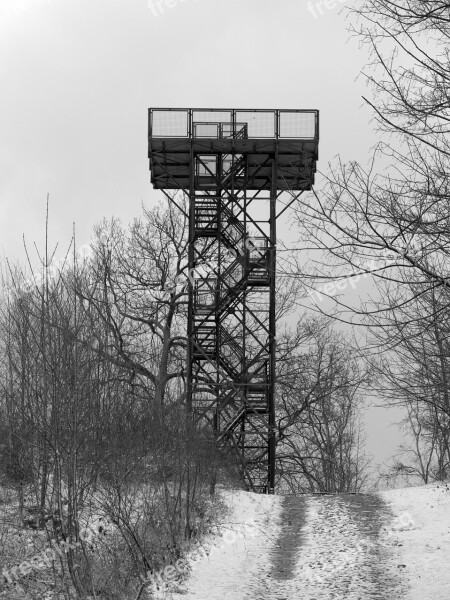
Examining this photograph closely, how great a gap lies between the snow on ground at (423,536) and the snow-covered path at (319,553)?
0.02m

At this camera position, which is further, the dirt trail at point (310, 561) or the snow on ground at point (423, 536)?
the snow on ground at point (423, 536)

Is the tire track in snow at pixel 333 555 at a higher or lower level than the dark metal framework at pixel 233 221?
lower

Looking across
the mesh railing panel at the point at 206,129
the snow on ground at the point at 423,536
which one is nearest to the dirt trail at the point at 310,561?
the snow on ground at the point at 423,536

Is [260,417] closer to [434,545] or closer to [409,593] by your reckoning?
Answer: [434,545]

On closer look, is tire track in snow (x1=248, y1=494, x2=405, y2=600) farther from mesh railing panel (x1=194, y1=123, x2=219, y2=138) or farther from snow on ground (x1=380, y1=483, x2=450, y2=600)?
mesh railing panel (x1=194, y1=123, x2=219, y2=138)

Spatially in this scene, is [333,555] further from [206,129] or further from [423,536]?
[206,129]

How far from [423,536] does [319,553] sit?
6.88 ft

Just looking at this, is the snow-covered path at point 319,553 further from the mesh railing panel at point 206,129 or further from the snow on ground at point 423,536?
the mesh railing panel at point 206,129

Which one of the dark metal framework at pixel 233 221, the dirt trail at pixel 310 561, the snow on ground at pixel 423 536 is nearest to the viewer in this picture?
the dirt trail at pixel 310 561

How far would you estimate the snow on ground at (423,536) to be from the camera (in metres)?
10.8

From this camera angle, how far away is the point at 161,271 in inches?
1109

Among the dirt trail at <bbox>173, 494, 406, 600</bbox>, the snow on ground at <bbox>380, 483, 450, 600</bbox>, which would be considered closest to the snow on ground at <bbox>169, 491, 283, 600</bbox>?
the dirt trail at <bbox>173, 494, 406, 600</bbox>

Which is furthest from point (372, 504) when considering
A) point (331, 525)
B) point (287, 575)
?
point (287, 575)

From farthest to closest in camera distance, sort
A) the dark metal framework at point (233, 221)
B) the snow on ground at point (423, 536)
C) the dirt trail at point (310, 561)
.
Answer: the dark metal framework at point (233, 221) < the snow on ground at point (423, 536) < the dirt trail at point (310, 561)
